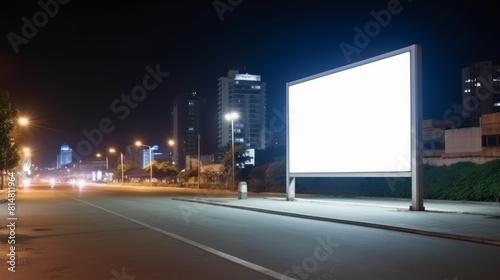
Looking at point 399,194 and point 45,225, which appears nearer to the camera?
point 45,225

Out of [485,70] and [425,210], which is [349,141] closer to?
[425,210]

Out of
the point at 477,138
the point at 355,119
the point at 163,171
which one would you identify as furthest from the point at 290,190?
the point at 163,171

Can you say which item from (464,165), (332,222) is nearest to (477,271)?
(332,222)

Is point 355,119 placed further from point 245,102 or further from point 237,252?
point 245,102

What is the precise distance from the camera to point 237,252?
12.0m

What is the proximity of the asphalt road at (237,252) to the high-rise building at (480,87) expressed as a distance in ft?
417

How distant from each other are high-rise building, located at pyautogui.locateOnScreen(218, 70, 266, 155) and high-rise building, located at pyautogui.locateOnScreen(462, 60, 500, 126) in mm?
72733

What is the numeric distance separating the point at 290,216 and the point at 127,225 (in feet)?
22.7

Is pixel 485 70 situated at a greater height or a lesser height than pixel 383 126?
greater

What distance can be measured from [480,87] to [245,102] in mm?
81742

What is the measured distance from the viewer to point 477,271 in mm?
9766

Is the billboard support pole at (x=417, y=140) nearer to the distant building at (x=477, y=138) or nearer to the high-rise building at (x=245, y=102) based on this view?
the distant building at (x=477, y=138)

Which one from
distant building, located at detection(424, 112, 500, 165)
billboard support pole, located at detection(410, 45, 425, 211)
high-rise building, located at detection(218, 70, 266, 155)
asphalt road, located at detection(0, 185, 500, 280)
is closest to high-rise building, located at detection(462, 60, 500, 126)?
high-rise building, located at detection(218, 70, 266, 155)

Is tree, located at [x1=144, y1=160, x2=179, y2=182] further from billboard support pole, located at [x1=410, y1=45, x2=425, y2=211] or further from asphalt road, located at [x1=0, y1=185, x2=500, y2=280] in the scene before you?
asphalt road, located at [x1=0, y1=185, x2=500, y2=280]
